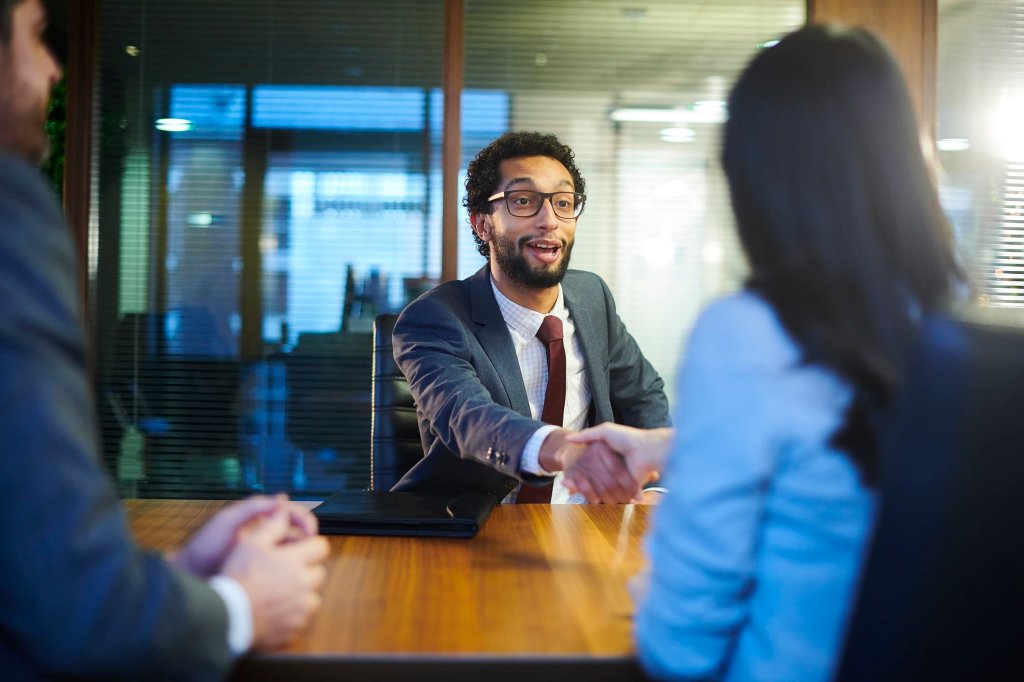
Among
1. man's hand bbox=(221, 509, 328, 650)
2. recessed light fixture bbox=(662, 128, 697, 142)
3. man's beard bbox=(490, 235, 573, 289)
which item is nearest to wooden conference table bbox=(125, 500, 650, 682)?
man's hand bbox=(221, 509, 328, 650)

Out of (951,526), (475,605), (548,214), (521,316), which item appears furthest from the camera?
(548,214)

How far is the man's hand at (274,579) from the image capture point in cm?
96

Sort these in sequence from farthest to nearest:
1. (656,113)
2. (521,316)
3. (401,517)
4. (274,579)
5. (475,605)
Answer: (656,113) < (521,316) < (401,517) < (475,605) < (274,579)

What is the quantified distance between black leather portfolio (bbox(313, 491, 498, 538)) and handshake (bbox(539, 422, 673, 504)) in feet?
0.60

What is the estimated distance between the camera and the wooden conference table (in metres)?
0.96

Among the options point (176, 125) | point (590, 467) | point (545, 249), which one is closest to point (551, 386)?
point (545, 249)

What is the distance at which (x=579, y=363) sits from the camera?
2533mm

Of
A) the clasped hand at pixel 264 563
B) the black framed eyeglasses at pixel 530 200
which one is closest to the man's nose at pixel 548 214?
the black framed eyeglasses at pixel 530 200

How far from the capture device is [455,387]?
2088mm

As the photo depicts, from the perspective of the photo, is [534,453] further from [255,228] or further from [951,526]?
[255,228]

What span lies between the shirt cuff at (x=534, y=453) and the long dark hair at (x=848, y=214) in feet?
2.95

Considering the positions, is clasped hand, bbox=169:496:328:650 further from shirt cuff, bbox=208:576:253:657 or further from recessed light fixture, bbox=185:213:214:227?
recessed light fixture, bbox=185:213:214:227

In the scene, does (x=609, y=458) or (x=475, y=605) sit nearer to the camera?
(x=475, y=605)

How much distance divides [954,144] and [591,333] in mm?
2170
